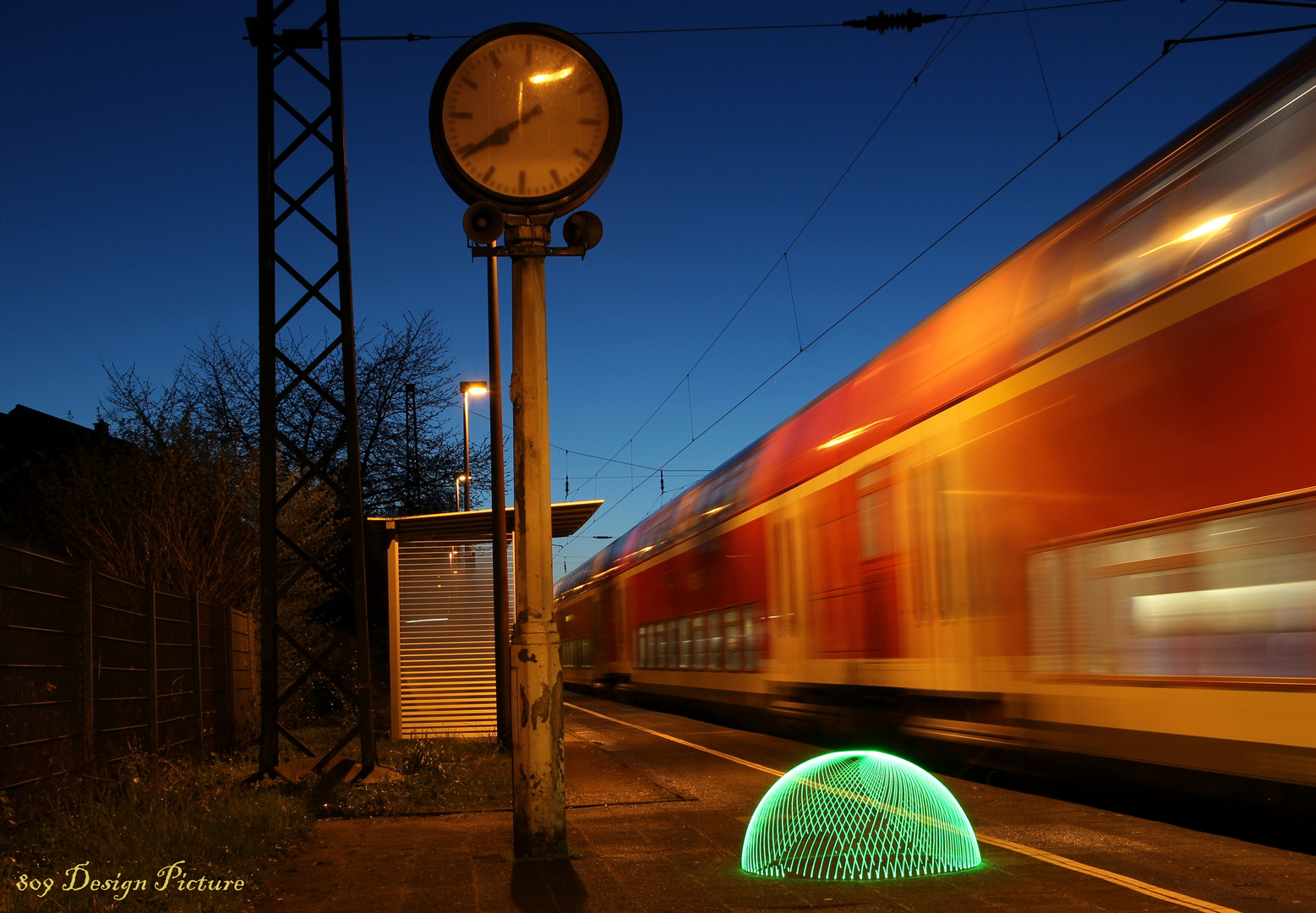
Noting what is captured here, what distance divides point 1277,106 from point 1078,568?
273 centimetres

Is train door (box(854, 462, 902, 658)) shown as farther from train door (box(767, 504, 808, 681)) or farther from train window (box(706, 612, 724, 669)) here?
train window (box(706, 612, 724, 669))

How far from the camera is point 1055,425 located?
756cm

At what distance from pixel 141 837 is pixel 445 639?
9.58m

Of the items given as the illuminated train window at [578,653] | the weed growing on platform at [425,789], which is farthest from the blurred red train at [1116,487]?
the illuminated train window at [578,653]

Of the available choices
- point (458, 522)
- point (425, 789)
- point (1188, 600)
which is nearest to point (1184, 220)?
point (1188, 600)

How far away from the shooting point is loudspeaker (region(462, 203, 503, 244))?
7121mm

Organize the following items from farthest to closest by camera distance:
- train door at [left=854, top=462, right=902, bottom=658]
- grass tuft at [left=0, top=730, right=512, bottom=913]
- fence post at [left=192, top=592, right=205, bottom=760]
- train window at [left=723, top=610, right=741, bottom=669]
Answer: train window at [left=723, top=610, right=741, bottom=669] → fence post at [left=192, top=592, right=205, bottom=760] → train door at [left=854, top=462, right=902, bottom=658] → grass tuft at [left=0, top=730, right=512, bottom=913]

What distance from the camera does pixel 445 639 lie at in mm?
16500

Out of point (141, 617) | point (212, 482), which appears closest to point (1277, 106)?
point (141, 617)

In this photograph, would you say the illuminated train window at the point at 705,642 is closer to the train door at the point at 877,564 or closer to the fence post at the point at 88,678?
the train door at the point at 877,564

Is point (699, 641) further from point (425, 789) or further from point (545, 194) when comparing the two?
point (545, 194)

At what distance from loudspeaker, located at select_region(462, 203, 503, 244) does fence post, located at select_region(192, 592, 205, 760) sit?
735 cm

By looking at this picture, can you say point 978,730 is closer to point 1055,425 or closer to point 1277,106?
point 1055,425

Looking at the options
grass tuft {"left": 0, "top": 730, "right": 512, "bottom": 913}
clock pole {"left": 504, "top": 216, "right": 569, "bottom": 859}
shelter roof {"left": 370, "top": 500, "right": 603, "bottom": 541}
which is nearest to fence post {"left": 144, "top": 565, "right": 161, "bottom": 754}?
grass tuft {"left": 0, "top": 730, "right": 512, "bottom": 913}
